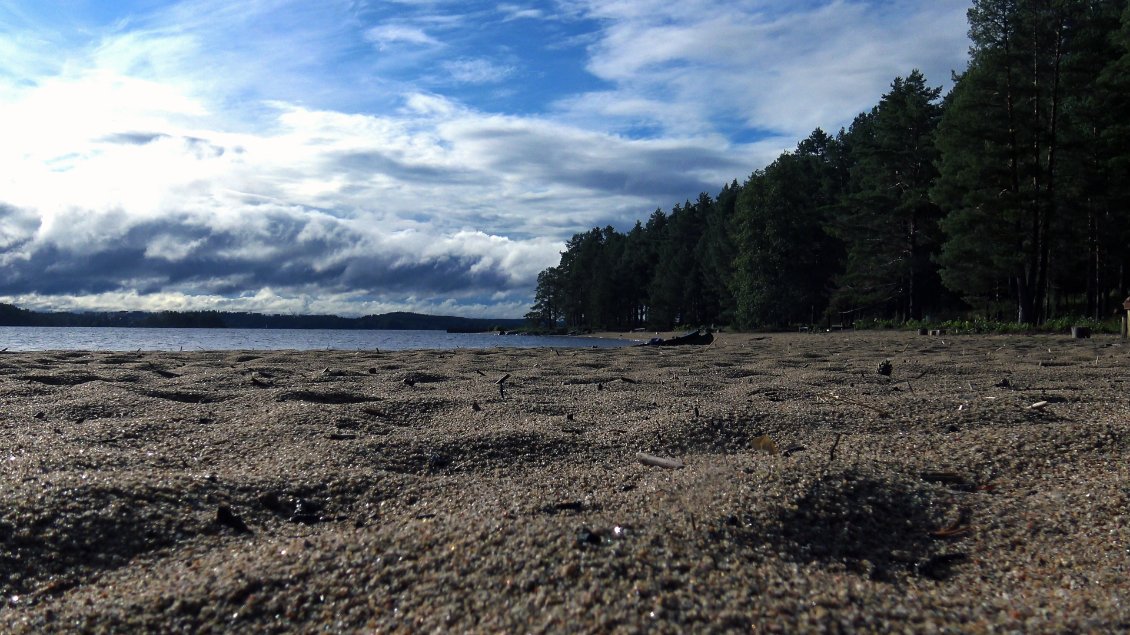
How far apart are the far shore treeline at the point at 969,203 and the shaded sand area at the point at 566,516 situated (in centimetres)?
1864

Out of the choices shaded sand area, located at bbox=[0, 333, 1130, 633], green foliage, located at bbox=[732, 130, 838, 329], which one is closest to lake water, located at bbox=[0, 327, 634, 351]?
green foliage, located at bbox=[732, 130, 838, 329]

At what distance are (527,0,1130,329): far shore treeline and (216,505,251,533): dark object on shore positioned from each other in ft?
73.4

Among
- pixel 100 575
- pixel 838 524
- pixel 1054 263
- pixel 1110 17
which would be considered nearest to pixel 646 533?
pixel 838 524

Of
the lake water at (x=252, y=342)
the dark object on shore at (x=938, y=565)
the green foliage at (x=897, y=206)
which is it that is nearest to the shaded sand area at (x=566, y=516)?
the dark object on shore at (x=938, y=565)

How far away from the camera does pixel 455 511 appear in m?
2.75

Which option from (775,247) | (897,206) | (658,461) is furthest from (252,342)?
(658,461)

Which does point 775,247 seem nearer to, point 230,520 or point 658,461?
point 658,461

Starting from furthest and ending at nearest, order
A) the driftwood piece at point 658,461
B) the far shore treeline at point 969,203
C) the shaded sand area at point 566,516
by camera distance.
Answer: the far shore treeline at point 969,203, the driftwood piece at point 658,461, the shaded sand area at point 566,516

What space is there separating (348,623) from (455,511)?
899mm

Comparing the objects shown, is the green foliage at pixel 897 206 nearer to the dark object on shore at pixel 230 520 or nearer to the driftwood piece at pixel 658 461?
the driftwood piece at pixel 658 461

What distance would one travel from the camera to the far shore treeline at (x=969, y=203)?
20.2 meters

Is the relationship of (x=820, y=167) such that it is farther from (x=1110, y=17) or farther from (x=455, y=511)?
(x=455, y=511)

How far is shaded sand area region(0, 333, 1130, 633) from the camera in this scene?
6.32ft

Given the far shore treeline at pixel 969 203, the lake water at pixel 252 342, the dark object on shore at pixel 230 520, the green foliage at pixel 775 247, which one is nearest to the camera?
the dark object on shore at pixel 230 520
